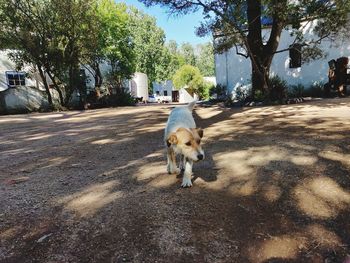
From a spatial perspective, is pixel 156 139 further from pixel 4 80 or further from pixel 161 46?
pixel 161 46

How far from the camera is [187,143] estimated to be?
363cm

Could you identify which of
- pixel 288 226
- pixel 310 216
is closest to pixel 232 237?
pixel 288 226

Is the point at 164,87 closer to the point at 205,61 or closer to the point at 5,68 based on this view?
the point at 205,61

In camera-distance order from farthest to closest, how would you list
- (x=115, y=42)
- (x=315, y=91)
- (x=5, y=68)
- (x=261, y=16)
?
1. (x=115, y=42)
2. (x=5, y=68)
3. (x=315, y=91)
4. (x=261, y=16)

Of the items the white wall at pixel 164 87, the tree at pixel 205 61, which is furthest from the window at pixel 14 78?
the tree at pixel 205 61

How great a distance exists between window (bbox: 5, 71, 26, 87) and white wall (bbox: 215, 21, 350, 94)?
51.4 ft

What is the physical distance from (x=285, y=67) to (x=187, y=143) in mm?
20425

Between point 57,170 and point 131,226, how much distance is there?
2.46 meters

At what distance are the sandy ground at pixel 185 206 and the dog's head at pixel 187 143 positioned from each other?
425mm

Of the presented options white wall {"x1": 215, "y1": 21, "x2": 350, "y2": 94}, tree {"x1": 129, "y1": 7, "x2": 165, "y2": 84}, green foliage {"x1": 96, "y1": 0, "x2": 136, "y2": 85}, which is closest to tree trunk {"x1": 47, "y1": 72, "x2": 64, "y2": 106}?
green foliage {"x1": 96, "y1": 0, "x2": 136, "y2": 85}

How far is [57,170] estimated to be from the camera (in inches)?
189

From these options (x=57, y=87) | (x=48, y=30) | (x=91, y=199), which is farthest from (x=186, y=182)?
(x=48, y=30)

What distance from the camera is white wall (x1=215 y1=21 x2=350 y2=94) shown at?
20234mm

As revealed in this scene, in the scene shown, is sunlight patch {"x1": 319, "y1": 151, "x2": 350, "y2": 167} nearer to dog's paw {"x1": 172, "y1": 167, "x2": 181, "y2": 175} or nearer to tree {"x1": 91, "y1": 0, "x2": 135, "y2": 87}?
dog's paw {"x1": 172, "y1": 167, "x2": 181, "y2": 175}
